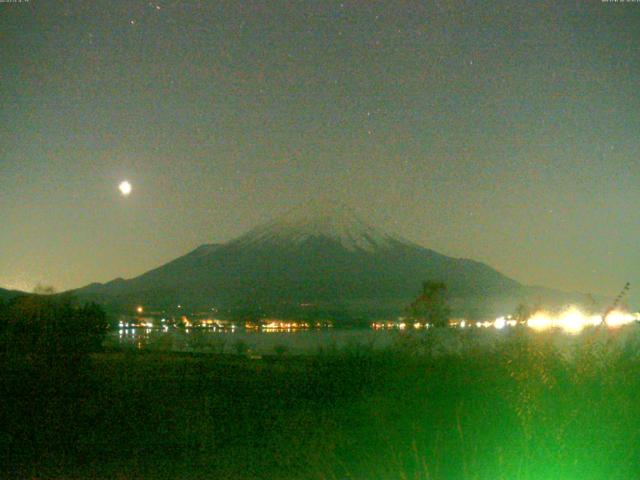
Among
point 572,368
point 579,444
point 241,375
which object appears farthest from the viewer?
point 241,375

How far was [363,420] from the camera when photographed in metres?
16.0

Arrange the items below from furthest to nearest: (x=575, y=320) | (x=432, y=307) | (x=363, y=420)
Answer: (x=432, y=307) < (x=575, y=320) < (x=363, y=420)

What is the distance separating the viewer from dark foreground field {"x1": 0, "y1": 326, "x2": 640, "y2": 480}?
1145 centimetres

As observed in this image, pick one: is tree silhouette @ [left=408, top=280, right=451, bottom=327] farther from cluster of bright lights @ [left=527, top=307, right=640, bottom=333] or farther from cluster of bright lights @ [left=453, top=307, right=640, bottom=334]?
cluster of bright lights @ [left=527, top=307, right=640, bottom=333]

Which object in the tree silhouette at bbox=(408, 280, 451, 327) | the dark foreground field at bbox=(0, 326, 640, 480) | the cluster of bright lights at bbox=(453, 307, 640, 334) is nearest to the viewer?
the dark foreground field at bbox=(0, 326, 640, 480)

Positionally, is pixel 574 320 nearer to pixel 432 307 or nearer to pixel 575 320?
Result: pixel 575 320

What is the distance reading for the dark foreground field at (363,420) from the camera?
11.4 m

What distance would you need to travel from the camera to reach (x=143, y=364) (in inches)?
1153

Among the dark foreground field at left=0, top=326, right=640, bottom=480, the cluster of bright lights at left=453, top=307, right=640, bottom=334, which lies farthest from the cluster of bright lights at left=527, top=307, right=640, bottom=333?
the dark foreground field at left=0, top=326, right=640, bottom=480

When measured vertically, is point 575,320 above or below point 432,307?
below

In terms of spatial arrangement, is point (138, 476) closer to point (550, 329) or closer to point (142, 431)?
point (142, 431)

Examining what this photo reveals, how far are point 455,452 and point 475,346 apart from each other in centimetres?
781

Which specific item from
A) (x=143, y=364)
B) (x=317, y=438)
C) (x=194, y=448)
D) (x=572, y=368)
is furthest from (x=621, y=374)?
(x=143, y=364)

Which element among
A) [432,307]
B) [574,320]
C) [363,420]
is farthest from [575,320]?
[432,307]
